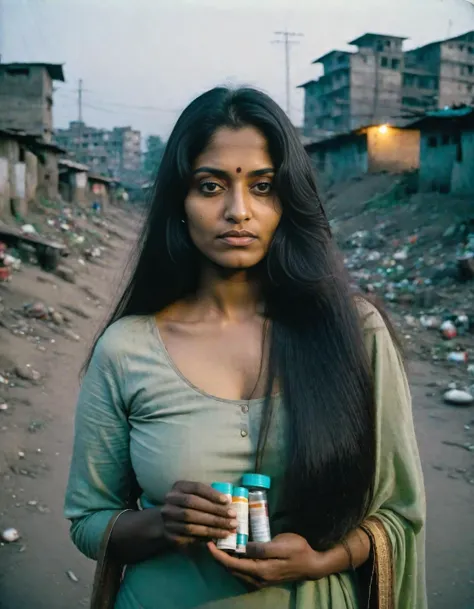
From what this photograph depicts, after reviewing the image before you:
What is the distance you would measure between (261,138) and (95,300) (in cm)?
814

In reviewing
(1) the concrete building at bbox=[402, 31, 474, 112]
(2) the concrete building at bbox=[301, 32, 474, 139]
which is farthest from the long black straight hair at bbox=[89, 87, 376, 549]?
(2) the concrete building at bbox=[301, 32, 474, 139]

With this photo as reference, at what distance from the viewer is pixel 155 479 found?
1160mm

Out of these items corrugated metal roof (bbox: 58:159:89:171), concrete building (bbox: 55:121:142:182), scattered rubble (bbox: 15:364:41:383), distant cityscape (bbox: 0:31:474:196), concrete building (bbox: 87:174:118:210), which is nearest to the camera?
scattered rubble (bbox: 15:364:41:383)

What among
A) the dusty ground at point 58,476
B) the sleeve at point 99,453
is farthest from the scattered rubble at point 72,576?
the sleeve at point 99,453

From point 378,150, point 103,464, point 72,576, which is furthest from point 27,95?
point 103,464

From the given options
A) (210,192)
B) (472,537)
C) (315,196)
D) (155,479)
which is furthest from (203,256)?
(472,537)

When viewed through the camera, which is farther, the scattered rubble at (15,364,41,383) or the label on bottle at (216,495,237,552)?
the scattered rubble at (15,364,41,383)

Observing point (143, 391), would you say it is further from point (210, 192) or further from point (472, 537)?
point (472, 537)

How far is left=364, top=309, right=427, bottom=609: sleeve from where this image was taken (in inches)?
47.6

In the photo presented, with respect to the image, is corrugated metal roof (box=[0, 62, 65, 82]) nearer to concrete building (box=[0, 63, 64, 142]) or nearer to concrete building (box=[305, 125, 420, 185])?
concrete building (box=[0, 63, 64, 142])

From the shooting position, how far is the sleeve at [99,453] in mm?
1223

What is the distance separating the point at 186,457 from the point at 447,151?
53.4ft

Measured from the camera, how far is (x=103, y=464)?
49.3 inches

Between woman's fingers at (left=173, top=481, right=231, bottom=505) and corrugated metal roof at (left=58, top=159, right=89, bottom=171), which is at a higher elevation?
corrugated metal roof at (left=58, top=159, right=89, bottom=171)
